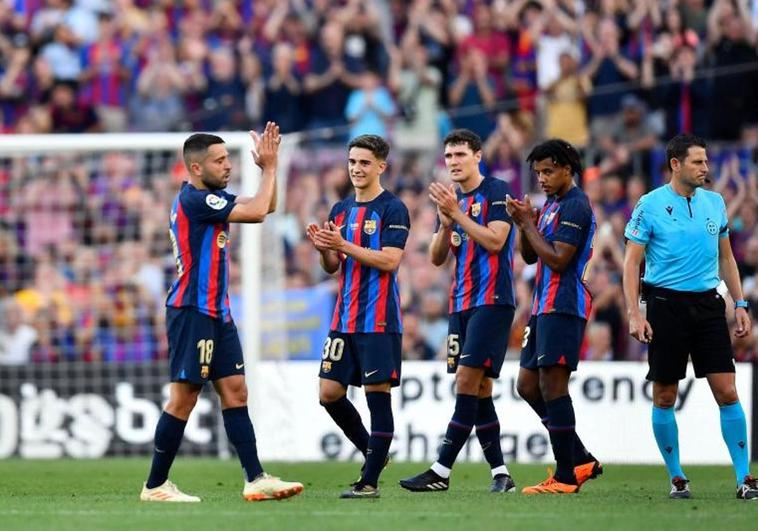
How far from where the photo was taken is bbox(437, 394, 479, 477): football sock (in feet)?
35.4

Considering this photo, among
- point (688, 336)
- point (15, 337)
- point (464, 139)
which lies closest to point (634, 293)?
point (688, 336)

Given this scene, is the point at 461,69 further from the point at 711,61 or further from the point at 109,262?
the point at 109,262

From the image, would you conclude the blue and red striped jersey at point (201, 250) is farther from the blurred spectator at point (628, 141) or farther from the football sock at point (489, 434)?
the blurred spectator at point (628, 141)

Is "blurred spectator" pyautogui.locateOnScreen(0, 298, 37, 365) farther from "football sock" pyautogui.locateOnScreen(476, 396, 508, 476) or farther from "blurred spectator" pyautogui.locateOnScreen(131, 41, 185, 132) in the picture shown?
"football sock" pyautogui.locateOnScreen(476, 396, 508, 476)

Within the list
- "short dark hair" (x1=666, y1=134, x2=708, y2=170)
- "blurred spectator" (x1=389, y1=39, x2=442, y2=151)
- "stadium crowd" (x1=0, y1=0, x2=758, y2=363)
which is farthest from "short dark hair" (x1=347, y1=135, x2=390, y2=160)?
"blurred spectator" (x1=389, y1=39, x2=442, y2=151)

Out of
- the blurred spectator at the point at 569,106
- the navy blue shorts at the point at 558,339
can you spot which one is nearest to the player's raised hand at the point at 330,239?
the navy blue shorts at the point at 558,339

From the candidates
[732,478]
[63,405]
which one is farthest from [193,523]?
[63,405]

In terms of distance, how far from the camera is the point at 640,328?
1021 cm

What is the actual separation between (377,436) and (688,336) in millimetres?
2124

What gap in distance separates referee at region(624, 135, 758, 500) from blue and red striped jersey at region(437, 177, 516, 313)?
0.90m

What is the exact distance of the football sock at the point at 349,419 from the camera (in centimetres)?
1075

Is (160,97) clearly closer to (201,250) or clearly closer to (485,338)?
(485,338)

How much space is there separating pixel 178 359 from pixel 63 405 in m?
6.75

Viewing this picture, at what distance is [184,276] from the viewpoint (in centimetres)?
991
